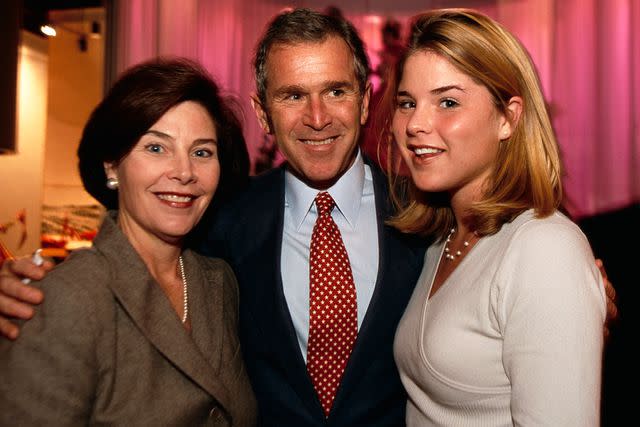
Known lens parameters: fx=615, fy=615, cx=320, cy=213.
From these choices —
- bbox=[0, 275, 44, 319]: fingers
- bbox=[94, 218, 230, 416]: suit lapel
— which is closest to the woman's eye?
bbox=[94, 218, 230, 416]: suit lapel

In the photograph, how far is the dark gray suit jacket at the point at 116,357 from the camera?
4.24ft

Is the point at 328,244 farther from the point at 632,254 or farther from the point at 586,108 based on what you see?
the point at 586,108

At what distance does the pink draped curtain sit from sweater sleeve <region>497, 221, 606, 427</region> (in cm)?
258

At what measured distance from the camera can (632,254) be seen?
2.71 metres

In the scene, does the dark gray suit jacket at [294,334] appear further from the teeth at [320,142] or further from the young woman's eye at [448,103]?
the young woman's eye at [448,103]

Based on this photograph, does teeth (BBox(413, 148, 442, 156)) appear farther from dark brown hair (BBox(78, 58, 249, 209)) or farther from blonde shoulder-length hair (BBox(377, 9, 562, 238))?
dark brown hair (BBox(78, 58, 249, 209))

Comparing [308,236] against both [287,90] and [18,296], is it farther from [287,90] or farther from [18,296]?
[18,296]

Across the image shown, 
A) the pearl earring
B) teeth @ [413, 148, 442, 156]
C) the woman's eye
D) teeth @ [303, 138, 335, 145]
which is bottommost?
the pearl earring

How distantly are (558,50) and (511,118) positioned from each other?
281cm

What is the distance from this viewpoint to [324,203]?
199 cm

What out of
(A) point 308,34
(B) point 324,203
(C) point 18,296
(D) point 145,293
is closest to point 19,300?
(C) point 18,296

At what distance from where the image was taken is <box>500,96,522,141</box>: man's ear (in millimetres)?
1536

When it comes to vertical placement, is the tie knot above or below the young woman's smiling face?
below

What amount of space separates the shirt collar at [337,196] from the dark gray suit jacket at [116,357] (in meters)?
0.47
